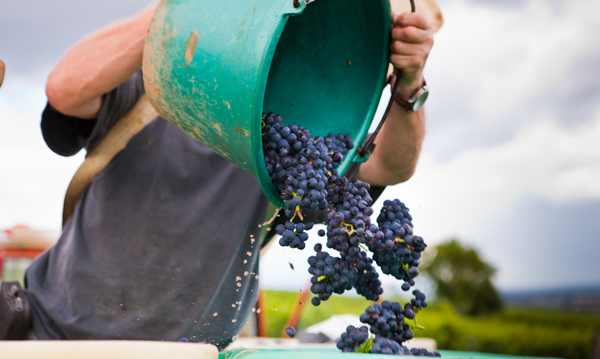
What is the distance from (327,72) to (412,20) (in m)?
0.25

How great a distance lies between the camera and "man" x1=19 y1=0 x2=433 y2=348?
1.35 metres

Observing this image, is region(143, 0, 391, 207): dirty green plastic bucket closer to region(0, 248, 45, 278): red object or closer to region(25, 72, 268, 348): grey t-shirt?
region(25, 72, 268, 348): grey t-shirt

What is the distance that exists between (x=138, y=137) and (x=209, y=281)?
53 centimetres

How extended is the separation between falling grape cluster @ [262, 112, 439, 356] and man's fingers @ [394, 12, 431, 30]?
0.41 m

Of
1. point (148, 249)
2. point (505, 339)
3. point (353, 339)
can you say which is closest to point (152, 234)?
point (148, 249)

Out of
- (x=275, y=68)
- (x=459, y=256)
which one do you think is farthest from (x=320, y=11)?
(x=459, y=256)

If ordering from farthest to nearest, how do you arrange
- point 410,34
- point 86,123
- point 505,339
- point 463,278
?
point 463,278 < point 505,339 < point 86,123 < point 410,34

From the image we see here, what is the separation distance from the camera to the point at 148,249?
1.41 meters

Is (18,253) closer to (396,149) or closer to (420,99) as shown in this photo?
(396,149)

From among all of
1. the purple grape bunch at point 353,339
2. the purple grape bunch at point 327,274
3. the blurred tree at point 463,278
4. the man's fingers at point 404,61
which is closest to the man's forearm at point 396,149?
the man's fingers at point 404,61

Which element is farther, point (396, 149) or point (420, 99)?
point (396, 149)

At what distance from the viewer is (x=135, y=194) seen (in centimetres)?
143

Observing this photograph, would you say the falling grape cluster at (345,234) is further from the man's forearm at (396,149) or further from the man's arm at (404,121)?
the man's forearm at (396,149)

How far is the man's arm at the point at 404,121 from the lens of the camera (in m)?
1.10
